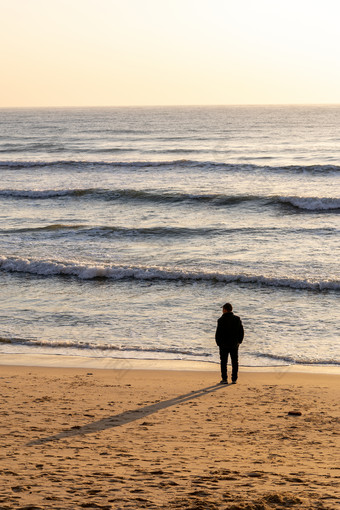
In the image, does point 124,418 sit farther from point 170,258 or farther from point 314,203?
point 314,203

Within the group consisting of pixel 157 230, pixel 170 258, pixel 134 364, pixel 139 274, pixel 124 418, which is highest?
pixel 157 230

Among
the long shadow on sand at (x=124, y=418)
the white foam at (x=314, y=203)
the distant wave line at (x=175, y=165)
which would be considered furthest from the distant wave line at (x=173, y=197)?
the long shadow on sand at (x=124, y=418)

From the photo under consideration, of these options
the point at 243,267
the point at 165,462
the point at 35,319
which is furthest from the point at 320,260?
the point at 165,462

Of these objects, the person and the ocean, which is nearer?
the person

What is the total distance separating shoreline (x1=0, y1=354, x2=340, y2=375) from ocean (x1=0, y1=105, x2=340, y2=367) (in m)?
0.23

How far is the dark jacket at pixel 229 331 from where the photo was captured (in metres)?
9.38

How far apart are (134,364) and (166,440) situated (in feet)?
12.5

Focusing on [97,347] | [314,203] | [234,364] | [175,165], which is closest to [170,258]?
[97,347]

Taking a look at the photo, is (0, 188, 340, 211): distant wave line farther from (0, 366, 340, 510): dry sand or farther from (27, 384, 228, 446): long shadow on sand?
(27, 384, 228, 446): long shadow on sand

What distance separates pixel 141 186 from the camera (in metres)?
35.2

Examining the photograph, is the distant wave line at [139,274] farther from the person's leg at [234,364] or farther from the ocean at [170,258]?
the person's leg at [234,364]

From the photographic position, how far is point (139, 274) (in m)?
17.2

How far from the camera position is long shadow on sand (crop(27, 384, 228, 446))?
682cm

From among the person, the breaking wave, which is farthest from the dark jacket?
the breaking wave
